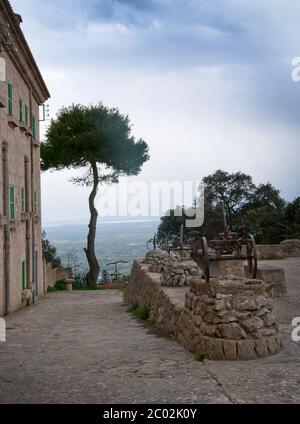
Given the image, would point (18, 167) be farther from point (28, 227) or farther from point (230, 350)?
point (230, 350)

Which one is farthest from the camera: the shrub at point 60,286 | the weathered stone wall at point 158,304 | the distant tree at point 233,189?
the distant tree at point 233,189

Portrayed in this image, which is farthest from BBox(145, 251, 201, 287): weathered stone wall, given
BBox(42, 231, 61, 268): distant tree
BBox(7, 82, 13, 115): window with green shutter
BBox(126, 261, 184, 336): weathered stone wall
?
BBox(42, 231, 61, 268): distant tree

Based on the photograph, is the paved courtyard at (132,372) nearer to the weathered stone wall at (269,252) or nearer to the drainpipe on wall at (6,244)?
the drainpipe on wall at (6,244)

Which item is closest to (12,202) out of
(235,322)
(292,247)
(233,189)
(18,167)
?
(18,167)

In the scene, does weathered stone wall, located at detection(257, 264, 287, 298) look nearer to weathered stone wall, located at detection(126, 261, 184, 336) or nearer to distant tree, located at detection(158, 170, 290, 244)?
weathered stone wall, located at detection(126, 261, 184, 336)

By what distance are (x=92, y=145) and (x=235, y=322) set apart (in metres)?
25.7

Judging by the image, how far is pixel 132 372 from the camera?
5.72 m

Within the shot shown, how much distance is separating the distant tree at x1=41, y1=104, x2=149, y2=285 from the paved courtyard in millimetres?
21956

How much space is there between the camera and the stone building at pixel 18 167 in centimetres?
1455

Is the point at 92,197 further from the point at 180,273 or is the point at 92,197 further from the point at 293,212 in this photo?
the point at 180,273

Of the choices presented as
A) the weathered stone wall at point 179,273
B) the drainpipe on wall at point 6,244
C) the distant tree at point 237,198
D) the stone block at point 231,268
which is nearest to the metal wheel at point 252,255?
the weathered stone wall at point 179,273

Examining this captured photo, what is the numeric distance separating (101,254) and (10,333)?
4015 centimetres

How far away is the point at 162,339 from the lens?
8.34 meters

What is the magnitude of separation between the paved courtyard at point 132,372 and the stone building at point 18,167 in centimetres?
595
